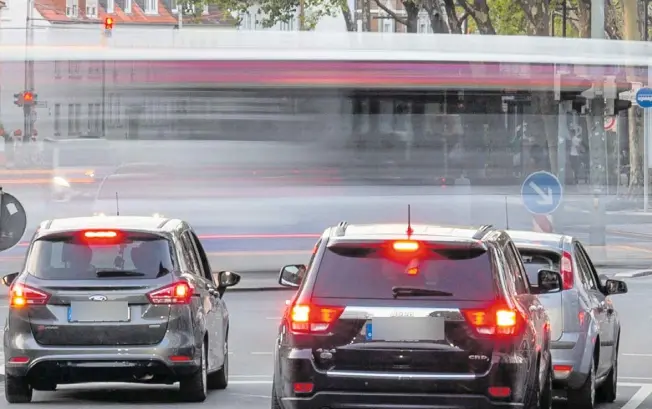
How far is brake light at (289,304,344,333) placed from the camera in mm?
10102

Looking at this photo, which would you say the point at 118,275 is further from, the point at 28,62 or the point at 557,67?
the point at 557,67

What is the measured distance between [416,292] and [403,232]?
17.5 inches

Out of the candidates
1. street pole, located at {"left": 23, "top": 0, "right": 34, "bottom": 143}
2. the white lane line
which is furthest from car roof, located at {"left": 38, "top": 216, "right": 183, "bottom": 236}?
street pole, located at {"left": 23, "top": 0, "right": 34, "bottom": 143}

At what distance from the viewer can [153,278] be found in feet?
43.7

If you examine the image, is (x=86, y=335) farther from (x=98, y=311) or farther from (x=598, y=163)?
(x=598, y=163)

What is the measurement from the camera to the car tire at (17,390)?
1352 cm

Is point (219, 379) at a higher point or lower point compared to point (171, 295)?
lower

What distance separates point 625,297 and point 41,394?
49.9 feet

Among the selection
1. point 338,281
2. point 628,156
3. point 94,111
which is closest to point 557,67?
point 628,156

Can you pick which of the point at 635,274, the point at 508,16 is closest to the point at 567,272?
the point at 635,274

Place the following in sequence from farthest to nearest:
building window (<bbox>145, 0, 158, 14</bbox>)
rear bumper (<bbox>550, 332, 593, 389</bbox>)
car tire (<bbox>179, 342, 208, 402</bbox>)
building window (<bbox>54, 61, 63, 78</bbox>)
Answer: building window (<bbox>145, 0, 158, 14</bbox>) < building window (<bbox>54, 61, 63, 78</bbox>) < car tire (<bbox>179, 342, 208, 402</bbox>) < rear bumper (<bbox>550, 332, 593, 389</bbox>)

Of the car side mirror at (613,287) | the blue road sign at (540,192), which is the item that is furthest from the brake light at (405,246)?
the blue road sign at (540,192)

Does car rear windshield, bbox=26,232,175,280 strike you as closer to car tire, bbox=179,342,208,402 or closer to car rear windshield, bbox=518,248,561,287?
car tire, bbox=179,342,208,402

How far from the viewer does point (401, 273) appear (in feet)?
33.4
